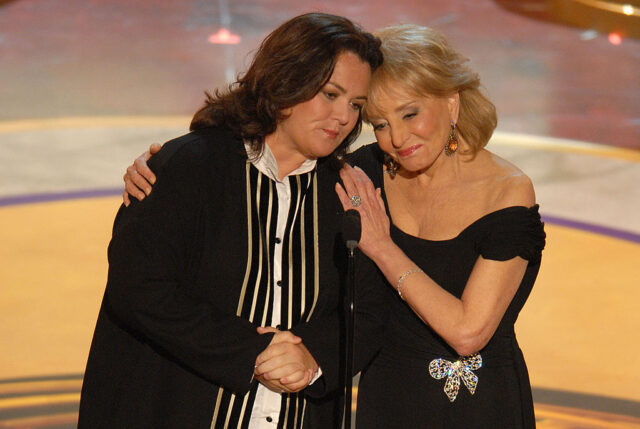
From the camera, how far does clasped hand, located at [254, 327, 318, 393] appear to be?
8.50 ft

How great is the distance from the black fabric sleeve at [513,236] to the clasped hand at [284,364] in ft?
2.07

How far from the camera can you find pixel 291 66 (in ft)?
8.61

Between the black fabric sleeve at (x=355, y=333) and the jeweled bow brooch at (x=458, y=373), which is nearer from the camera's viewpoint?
the black fabric sleeve at (x=355, y=333)

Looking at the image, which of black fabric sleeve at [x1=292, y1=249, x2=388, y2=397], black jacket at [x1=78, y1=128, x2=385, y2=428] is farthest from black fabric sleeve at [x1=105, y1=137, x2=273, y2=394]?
black fabric sleeve at [x1=292, y1=249, x2=388, y2=397]

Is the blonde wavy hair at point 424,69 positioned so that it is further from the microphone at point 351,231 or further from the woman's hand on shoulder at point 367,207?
the microphone at point 351,231

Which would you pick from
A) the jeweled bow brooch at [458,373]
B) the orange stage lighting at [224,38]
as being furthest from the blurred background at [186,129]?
the jeweled bow brooch at [458,373]

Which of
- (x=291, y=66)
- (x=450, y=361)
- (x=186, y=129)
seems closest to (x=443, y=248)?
(x=450, y=361)

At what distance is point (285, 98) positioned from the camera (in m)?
2.66

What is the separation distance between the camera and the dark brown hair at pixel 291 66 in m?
2.62

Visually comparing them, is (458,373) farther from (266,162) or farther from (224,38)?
(224,38)

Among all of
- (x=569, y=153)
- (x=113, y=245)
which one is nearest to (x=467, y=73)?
(x=113, y=245)

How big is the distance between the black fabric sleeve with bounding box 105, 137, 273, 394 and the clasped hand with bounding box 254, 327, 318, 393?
24 millimetres

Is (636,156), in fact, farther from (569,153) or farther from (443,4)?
(443,4)

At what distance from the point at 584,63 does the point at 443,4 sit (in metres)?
3.16
